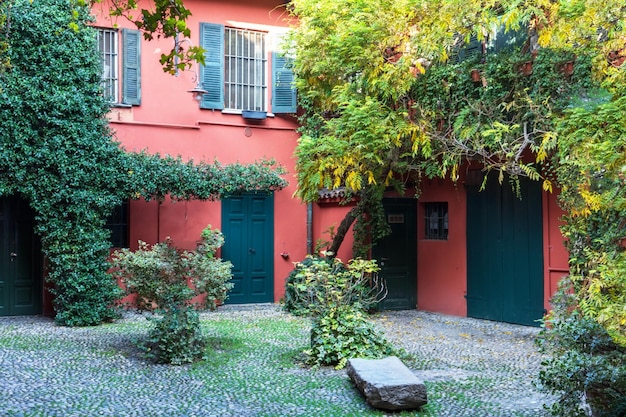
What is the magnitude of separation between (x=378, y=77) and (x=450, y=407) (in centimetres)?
545

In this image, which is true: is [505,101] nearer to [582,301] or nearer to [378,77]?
[378,77]

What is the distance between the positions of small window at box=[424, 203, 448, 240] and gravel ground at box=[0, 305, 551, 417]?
2871 mm

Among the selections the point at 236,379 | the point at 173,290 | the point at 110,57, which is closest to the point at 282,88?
the point at 110,57

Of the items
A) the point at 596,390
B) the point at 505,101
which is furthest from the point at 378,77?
the point at 596,390

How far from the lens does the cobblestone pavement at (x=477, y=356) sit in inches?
246

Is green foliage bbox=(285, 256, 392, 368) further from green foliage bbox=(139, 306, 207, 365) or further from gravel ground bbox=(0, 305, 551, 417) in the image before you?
green foliage bbox=(139, 306, 207, 365)

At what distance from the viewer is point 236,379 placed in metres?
6.99

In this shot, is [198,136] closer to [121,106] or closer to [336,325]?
[121,106]

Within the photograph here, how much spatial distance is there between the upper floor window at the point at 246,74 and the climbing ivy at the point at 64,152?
8.53 feet

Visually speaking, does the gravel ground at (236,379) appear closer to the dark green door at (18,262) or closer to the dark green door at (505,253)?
the dark green door at (505,253)

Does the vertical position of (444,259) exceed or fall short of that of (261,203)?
it falls short

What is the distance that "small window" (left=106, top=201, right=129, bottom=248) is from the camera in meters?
12.2

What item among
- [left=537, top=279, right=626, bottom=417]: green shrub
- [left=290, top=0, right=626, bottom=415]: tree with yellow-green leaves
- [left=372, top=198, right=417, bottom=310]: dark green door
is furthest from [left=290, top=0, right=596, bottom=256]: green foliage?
[left=537, top=279, right=626, bottom=417]: green shrub

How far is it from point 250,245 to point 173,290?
521cm
